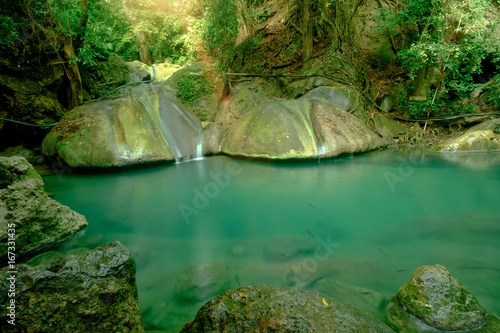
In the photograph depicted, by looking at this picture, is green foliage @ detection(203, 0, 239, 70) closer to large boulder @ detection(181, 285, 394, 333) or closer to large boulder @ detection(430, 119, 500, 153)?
large boulder @ detection(430, 119, 500, 153)

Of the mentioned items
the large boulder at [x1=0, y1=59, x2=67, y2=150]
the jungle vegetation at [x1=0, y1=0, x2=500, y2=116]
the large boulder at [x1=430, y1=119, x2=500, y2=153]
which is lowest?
the large boulder at [x1=430, y1=119, x2=500, y2=153]

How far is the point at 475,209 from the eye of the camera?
12.7 ft

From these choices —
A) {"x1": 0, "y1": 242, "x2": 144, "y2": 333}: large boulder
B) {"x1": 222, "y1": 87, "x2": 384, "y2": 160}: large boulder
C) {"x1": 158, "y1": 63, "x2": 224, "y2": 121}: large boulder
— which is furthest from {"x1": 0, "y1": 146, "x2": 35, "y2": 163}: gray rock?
{"x1": 0, "y1": 242, "x2": 144, "y2": 333}: large boulder

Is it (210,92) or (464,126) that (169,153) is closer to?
(210,92)

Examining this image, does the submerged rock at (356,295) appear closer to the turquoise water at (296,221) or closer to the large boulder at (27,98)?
the turquoise water at (296,221)

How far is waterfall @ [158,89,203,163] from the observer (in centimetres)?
669

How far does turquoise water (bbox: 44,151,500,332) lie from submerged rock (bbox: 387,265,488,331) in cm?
31

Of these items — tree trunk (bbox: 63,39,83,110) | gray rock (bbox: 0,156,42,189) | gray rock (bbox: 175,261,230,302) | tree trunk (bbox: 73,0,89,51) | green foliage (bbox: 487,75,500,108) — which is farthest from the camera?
green foliage (bbox: 487,75,500,108)

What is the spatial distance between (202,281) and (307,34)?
895cm

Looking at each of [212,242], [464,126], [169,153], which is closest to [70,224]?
[212,242]

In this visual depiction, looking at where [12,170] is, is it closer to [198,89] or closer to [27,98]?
[27,98]

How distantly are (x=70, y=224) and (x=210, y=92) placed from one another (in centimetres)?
591

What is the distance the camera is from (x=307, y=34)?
888 centimetres

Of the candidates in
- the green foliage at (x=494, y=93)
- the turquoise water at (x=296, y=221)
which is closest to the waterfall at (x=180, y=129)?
the turquoise water at (x=296, y=221)
